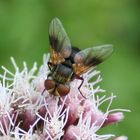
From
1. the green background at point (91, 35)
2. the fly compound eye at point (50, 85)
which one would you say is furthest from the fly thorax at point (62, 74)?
the green background at point (91, 35)

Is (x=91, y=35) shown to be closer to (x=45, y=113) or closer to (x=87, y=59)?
(x=87, y=59)

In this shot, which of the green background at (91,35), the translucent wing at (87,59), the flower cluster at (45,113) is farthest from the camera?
the green background at (91,35)

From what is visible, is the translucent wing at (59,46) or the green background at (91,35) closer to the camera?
the translucent wing at (59,46)

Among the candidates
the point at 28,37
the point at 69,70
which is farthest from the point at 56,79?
the point at 28,37

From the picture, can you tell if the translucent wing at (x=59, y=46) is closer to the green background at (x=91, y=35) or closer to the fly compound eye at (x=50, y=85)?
the fly compound eye at (x=50, y=85)

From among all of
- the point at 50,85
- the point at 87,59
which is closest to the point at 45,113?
the point at 50,85

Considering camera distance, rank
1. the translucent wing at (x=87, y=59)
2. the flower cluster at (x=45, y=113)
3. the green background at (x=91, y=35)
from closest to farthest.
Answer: the flower cluster at (x=45, y=113) < the translucent wing at (x=87, y=59) < the green background at (x=91, y=35)

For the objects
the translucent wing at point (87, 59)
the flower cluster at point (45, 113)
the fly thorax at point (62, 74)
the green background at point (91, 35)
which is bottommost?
the flower cluster at point (45, 113)
